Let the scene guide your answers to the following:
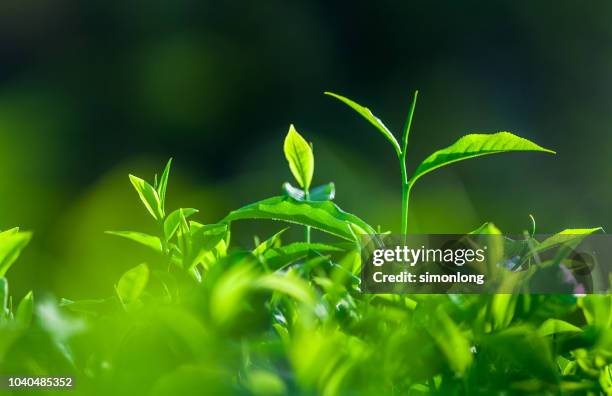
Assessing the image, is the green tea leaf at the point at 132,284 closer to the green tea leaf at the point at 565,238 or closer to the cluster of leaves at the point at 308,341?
the cluster of leaves at the point at 308,341

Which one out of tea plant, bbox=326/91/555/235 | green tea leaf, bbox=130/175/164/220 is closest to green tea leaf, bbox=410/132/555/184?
tea plant, bbox=326/91/555/235

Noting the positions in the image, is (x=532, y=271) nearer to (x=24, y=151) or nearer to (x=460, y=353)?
(x=460, y=353)

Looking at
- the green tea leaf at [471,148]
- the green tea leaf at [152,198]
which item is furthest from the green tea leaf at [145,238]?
the green tea leaf at [471,148]

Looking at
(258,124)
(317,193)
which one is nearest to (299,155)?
(317,193)

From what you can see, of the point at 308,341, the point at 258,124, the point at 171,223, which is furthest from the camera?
the point at 258,124

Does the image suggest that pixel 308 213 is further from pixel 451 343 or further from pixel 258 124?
pixel 258 124

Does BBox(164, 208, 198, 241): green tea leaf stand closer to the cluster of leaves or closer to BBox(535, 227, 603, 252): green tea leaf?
the cluster of leaves
